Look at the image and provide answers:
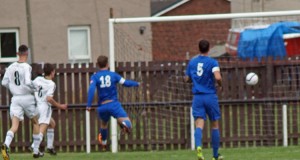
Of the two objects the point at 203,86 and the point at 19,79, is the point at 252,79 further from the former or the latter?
the point at 19,79

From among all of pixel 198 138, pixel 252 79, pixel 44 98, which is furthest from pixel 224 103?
pixel 198 138

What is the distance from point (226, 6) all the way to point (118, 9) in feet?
32.7

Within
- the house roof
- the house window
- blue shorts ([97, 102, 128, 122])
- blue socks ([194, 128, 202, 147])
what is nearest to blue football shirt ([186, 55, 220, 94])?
blue socks ([194, 128, 202, 147])

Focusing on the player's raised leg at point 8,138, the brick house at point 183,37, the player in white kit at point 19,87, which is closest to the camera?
the player's raised leg at point 8,138

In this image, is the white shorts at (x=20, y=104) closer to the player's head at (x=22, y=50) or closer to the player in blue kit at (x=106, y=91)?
the player's head at (x=22, y=50)

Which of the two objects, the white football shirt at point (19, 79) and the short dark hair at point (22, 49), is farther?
the white football shirt at point (19, 79)

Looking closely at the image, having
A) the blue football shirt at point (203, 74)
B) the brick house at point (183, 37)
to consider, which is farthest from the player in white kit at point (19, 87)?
the brick house at point (183, 37)

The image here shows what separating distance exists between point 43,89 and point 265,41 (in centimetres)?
788

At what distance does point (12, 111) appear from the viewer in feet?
56.1

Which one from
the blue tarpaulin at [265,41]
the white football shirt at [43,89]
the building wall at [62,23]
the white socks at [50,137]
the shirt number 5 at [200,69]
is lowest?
the white socks at [50,137]

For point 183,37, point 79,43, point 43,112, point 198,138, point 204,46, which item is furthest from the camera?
point 79,43

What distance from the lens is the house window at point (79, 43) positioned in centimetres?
3575

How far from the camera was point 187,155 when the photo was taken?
18.1 m

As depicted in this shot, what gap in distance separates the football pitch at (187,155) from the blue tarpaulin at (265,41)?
14.6 feet
